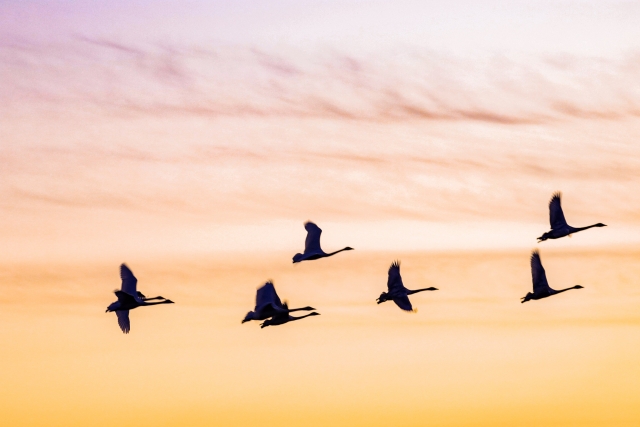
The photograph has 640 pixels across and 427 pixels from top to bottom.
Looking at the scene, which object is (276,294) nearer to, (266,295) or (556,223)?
(266,295)

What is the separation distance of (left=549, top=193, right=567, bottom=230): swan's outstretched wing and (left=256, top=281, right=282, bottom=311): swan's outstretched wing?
1868cm

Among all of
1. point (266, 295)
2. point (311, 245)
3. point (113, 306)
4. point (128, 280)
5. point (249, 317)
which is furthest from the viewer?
point (311, 245)

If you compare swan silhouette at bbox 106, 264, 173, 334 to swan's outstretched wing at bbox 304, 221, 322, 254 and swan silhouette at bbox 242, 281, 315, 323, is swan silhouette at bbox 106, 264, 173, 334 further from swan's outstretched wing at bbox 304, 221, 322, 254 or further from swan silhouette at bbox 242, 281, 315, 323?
swan's outstretched wing at bbox 304, 221, 322, 254

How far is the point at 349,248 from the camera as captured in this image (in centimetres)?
10388

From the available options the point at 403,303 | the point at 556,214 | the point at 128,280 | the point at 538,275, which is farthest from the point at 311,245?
the point at 556,214

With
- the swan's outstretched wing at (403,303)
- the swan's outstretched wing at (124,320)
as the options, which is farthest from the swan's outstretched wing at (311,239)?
the swan's outstretched wing at (124,320)

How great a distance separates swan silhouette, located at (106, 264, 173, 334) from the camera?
311 ft

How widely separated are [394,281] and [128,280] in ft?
60.5

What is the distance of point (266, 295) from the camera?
9550cm

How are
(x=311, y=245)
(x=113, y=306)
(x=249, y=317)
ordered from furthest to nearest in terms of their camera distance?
(x=311, y=245) → (x=113, y=306) → (x=249, y=317)

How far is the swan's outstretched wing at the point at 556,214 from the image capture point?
318 ft

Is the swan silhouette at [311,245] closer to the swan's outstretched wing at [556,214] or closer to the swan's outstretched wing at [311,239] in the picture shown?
the swan's outstretched wing at [311,239]

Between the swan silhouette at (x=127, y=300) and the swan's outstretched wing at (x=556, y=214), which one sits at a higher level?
the swan's outstretched wing at (x=556, y=214)

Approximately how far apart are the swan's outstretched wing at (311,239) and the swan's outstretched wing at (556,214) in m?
15.3
